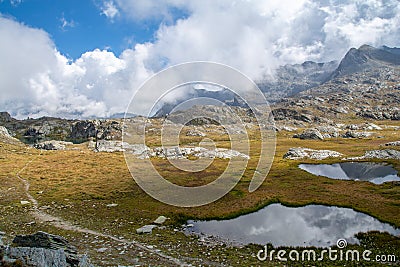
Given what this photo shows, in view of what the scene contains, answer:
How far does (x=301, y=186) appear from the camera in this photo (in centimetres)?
5562

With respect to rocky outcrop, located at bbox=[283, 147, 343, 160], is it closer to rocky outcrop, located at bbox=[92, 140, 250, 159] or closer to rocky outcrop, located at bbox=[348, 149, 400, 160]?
rocky outcrop, located at bbox=[348, 149, 400, 160]

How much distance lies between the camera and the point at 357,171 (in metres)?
75.6

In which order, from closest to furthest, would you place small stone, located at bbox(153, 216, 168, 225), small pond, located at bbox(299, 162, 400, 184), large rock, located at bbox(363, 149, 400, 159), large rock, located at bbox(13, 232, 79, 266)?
large rock, located at bbox(13, 232, 79, 266) → small stone, located at bbox(153, 216, 168, 225) → small pond, located at bbox(299, 162, 400, 184) → large rock, located at bbox(363, 149, 400, 159)

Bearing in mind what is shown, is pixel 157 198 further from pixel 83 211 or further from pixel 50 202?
pixel 50 202

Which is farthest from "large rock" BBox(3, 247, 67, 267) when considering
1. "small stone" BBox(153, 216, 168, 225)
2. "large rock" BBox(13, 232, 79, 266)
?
"small stone" BBox(153, 216, 168, 225)

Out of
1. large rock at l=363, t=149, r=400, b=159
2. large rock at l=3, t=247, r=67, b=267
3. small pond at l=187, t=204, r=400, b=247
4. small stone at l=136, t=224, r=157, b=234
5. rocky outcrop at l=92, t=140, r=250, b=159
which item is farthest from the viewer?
rocky outcrop at l=92, t=140, r=250, b=159

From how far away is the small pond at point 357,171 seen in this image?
65625 mm

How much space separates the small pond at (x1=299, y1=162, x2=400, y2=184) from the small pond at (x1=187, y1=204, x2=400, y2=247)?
101 ft

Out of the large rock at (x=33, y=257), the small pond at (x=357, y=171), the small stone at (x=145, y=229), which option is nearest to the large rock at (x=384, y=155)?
the small pond at (x=357, y=171)

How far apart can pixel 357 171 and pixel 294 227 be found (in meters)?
52.6

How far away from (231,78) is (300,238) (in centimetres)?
1942

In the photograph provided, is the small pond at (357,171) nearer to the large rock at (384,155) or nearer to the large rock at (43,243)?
the large rock at (384,155)

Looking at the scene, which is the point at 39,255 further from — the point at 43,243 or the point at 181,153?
the point at 181,153

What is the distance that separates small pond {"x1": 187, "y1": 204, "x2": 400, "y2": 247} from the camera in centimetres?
2844
